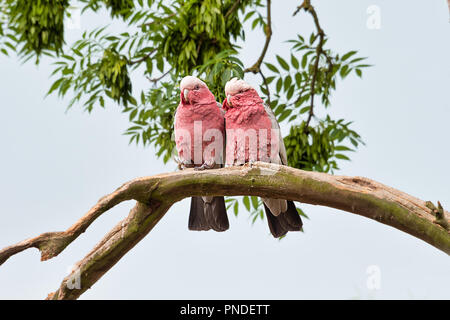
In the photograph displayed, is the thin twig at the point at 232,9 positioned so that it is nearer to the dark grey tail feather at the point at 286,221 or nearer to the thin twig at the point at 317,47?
the thin twig at the point at 317,47

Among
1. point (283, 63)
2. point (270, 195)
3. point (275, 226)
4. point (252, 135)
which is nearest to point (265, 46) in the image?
point (283, 63)

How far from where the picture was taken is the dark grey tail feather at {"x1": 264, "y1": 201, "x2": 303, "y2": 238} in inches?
91.0

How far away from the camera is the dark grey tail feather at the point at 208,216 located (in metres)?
2.28

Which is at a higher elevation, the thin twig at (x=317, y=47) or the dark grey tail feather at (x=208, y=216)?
the thin twig at (x=317, y=47)

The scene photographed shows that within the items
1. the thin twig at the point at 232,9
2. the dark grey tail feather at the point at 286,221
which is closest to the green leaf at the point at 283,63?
the thin twig at the point at 232,9

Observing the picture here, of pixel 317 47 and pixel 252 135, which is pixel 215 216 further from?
pixel 317 47

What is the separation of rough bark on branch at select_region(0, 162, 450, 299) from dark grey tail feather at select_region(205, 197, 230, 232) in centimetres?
31

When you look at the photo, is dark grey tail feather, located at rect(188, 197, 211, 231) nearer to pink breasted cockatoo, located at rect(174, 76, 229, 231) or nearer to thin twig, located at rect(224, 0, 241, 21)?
pink breasted cockatoo, located at rect(174, 76, 229, 231)

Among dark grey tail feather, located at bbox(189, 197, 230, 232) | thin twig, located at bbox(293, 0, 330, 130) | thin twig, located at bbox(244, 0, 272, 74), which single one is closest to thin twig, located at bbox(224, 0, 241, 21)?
thin twig, located at bbox(244, 0, 272, 74)

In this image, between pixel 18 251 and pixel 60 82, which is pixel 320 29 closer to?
pixel 60 82

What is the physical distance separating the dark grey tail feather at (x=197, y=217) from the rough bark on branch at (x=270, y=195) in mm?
307

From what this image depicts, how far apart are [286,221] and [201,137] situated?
1.69ft

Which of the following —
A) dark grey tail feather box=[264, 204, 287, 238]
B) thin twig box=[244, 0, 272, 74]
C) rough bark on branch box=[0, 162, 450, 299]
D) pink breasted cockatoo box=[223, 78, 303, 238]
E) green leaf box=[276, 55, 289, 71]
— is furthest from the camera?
green leaf box=[276, 55, 289, 71]
